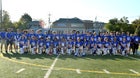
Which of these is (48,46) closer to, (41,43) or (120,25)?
(41,43)

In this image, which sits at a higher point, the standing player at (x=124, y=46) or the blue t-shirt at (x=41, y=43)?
the blue t-shirt at (x=41, y=43)

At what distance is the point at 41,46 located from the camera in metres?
22.2

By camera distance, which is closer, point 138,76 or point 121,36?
point 138,76

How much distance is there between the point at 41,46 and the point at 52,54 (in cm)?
105

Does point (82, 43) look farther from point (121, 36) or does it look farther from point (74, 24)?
point (74, 24)

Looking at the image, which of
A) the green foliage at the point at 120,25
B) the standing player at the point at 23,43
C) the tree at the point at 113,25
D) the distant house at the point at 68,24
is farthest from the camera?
the distant house at the point at 68,24

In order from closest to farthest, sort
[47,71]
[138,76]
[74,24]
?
[138,76] → [47,71] → [74,24]

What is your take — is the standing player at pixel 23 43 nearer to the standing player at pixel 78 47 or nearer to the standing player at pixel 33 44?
the standing player at pixel 33 44

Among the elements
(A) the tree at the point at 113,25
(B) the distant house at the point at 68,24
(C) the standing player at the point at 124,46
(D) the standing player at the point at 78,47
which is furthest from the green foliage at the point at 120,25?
(D) the standing player at the point at 78,47

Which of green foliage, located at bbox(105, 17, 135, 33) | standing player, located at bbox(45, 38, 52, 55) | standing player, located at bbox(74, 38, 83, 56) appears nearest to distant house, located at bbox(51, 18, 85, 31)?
green foliage, located at bbox(105, 17, 135, 33)

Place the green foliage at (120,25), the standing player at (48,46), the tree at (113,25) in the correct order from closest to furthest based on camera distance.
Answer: the standing player at (48,46) < the green foliage at (120,25) < the tree at (113,25)

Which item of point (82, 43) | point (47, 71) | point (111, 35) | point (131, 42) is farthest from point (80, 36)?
point (47, 71)

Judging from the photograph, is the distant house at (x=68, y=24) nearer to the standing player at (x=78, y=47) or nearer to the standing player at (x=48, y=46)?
the standing player at (x=48, y=46)

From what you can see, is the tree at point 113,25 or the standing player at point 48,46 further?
the tree at point 113,25
